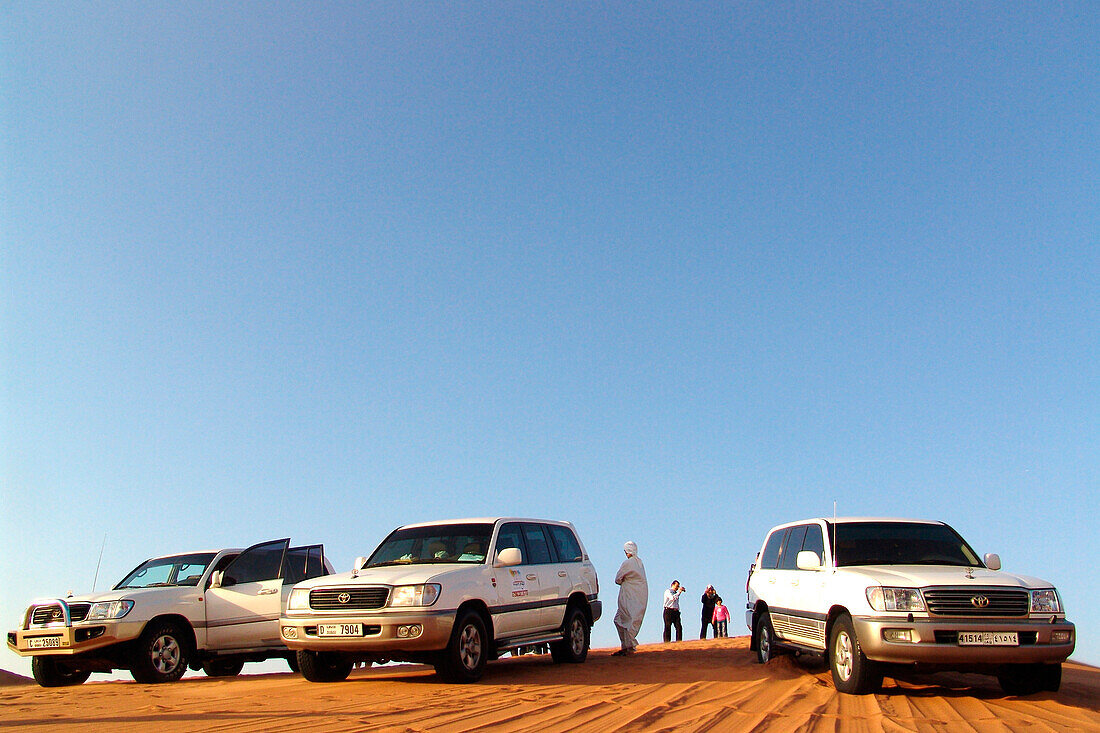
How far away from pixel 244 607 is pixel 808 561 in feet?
24.9

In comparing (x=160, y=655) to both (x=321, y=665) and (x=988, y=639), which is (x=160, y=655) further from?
(x=988, y=639)

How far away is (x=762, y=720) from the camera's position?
768cm

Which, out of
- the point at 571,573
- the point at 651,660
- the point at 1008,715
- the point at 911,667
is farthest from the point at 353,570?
the point at 1008,715

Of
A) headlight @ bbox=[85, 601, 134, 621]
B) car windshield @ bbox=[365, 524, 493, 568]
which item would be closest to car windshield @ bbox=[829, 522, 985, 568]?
car windshield @ bbox=[365, 524, 493, 568]

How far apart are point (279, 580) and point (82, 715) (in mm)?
4795

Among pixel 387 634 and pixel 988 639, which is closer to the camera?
pixel 988 639

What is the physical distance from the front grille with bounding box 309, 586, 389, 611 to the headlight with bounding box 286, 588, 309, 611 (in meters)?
0.08

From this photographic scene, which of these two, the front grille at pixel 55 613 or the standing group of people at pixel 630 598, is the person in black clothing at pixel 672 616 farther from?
the front grille at pixel 55 613

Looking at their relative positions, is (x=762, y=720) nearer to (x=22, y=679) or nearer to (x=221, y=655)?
(x=221, y=655)

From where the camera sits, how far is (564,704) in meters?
8.37

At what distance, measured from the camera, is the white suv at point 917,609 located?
28.1ft

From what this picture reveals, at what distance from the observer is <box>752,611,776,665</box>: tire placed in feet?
40.1

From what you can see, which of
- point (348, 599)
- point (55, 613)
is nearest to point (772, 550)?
point (348, 599)

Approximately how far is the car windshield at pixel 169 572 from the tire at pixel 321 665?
2943 mm
